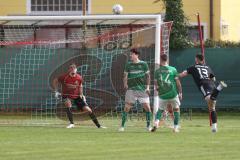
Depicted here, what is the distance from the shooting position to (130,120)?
993 inches

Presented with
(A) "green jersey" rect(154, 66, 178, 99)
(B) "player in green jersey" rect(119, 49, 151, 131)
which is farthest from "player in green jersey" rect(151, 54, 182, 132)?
(B) "player in green jersey" rect(119, 49, 151, 131)

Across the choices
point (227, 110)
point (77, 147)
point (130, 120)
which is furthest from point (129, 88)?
point (227, 110)

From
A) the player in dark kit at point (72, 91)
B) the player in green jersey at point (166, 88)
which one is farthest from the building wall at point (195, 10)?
the player in green jersey at point (166, 88)

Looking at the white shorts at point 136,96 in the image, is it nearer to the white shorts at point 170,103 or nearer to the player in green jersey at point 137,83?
the player in green jersey at point 137,83

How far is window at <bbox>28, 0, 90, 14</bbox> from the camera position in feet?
122

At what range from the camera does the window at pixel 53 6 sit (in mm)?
37062

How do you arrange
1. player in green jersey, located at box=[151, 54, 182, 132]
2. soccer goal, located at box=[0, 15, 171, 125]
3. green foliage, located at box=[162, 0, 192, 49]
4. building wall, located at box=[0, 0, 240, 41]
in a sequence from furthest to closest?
building wall, located at box=[0, 0, 240, 41]
green foliage, located at box=[162, 0, 192, 49]
soccer goal, located at box=[0, 15, 171, 125]
player in green jersey, located at box=[151, 54, 182, 132]

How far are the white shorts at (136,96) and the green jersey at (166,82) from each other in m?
0.59

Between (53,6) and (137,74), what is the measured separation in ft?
54.0

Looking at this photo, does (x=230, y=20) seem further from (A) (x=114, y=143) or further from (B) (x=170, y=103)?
(A) (x=114, y=143)

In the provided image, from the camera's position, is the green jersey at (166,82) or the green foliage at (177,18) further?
the green foliage at (177,18)

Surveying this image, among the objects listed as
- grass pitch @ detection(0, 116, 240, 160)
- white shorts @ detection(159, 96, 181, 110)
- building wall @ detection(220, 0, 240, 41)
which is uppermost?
building wall @ detection(220, 0, 240, 41)

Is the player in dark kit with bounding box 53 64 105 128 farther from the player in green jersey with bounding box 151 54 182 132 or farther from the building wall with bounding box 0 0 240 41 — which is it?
the building wall with bounding box 0 0 240 41

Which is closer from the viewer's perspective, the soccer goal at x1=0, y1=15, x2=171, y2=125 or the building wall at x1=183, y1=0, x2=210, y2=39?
the soccer goal at x1=0, y1=15, x2=171, y2=125
